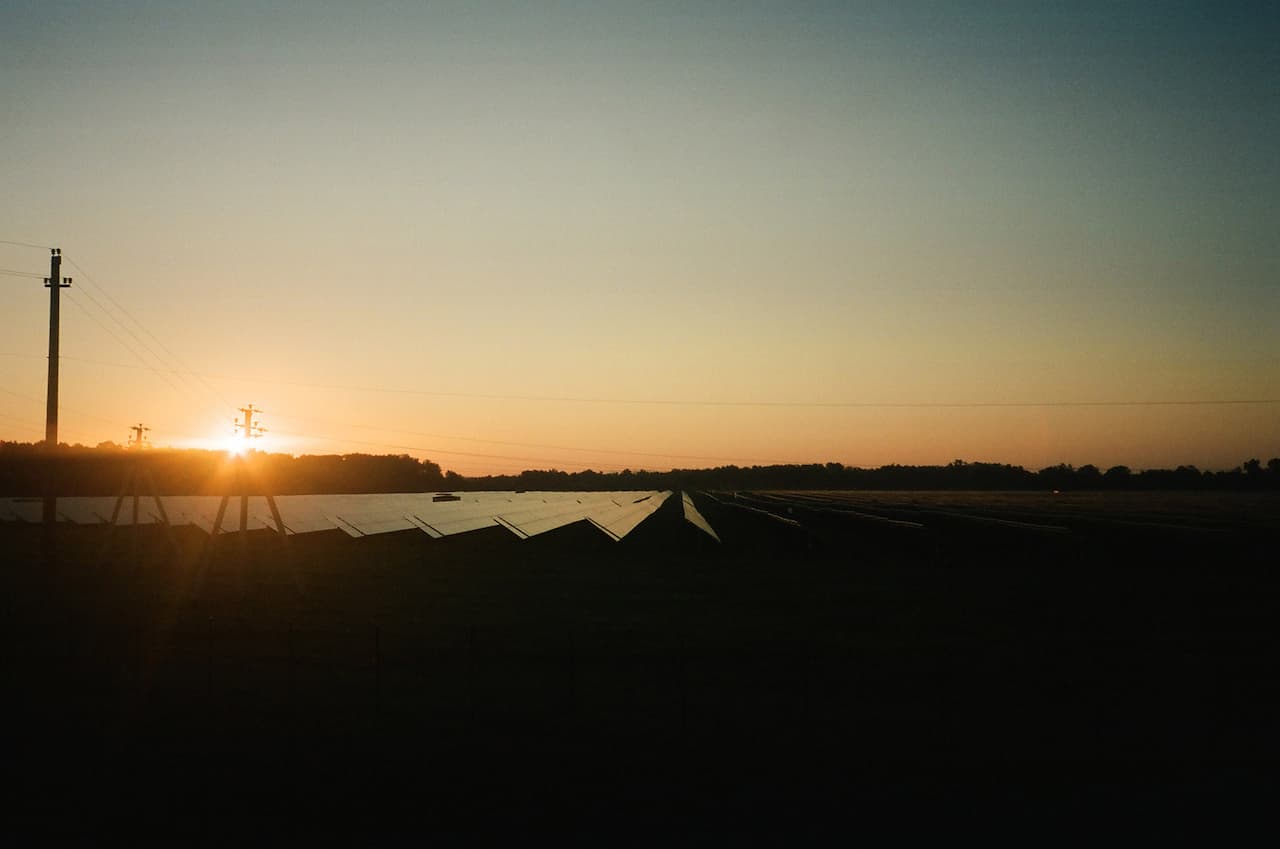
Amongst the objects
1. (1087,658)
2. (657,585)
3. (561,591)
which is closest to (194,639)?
(561,591)

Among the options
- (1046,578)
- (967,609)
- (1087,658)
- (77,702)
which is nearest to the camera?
(77,702)

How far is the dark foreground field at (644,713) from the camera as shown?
1198 cm

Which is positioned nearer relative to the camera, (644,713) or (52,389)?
(644,713)

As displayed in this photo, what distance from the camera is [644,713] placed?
17109 millimetres

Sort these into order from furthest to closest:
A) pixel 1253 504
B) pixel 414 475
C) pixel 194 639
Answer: pixel 414 475 < pixel 1253 504 < pixel 194 639

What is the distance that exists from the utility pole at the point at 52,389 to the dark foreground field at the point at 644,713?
2.91m

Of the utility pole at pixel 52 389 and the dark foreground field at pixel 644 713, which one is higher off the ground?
the utility pole at pixel 52 389

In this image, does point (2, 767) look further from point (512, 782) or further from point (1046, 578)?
point (1046, 578)

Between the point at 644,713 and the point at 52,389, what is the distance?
32.0m

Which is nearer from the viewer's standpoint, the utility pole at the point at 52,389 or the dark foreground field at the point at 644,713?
the dark foreground field at the point at 644,713

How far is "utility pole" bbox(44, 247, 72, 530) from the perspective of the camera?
3550cm

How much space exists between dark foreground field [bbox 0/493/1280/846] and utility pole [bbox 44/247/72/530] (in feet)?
9.56

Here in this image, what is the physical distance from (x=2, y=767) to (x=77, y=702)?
4.50 meters

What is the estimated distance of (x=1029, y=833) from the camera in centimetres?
1137
